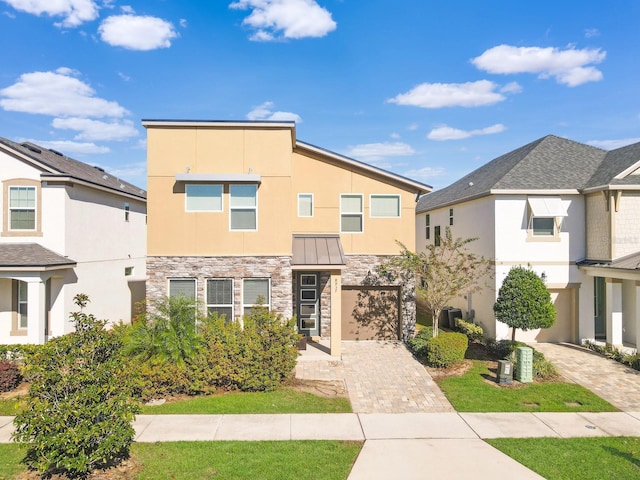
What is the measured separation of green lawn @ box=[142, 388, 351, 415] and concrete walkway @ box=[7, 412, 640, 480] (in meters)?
0.28

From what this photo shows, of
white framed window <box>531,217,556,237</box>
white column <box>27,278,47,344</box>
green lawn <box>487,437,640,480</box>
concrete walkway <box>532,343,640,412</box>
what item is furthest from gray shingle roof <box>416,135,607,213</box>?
white column <box>27,278,47,344</box>

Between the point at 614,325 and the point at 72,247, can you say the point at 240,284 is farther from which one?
the point at 614,325

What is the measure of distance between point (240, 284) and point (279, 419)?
5.34m

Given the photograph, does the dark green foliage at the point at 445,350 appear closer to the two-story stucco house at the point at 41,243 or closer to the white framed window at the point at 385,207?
the white framed window at the point at 385,207

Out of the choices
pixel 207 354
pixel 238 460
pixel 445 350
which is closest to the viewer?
pixel 238 460

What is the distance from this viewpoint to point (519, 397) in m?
10.4

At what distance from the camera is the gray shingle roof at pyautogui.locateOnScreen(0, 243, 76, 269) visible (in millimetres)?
12758

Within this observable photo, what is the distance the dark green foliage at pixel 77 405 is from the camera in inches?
239

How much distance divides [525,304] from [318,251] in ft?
24.4

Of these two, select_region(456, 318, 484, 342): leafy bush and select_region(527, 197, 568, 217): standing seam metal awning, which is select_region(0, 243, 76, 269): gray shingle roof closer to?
select_region(456, 318, 484, 342): leafy bush

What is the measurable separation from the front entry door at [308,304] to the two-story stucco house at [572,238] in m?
6.95

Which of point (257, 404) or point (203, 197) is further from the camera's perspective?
point (203, 197)

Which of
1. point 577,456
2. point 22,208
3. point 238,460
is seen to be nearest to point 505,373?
point 577,456

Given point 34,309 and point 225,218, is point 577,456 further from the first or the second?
point 34,309
